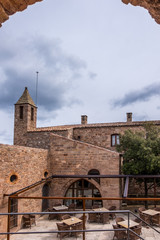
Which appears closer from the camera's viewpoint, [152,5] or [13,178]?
[152,5]

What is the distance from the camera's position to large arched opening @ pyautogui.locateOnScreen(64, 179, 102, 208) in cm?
1500

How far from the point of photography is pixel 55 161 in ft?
51.2

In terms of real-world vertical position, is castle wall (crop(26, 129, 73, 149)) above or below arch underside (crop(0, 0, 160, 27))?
below

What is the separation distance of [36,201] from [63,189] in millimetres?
2361

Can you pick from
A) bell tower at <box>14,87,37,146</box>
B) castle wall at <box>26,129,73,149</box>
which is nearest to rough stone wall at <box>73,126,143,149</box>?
castle wall at <box>26,129,73,149</box>

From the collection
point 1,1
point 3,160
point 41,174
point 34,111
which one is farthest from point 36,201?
point 1,1

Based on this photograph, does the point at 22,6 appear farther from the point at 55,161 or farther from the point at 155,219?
the point at 55,161

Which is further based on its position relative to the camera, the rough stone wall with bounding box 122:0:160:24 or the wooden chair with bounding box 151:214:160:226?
the wooden chair with bounding box 151:214:160:226

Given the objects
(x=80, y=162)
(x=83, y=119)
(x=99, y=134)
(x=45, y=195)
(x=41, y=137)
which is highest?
(x=83, y=119)

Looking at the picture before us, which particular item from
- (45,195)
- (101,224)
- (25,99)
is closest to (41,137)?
(25,99)

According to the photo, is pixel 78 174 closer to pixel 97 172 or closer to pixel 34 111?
pixel 97 172

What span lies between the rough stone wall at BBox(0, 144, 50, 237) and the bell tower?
19.5 feet

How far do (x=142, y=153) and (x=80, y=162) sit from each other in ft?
13.9

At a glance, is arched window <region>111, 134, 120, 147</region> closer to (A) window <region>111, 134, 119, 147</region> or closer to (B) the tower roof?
(A) window <region>111, 134, 119, 147</region>
